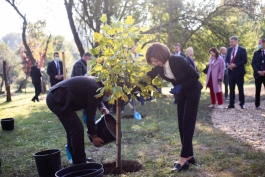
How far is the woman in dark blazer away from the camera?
13.9 feet

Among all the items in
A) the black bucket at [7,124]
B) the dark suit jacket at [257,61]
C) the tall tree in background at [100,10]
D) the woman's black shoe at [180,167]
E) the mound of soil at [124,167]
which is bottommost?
the mound of soil at [124,167]

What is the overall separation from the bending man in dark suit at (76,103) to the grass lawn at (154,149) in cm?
77

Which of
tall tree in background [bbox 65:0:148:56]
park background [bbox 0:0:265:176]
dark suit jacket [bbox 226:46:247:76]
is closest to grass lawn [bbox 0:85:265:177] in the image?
park background [bbox 0:0:265:176]

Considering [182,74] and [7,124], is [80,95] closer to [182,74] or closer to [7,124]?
[182,74]

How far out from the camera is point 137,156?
5.17 meters

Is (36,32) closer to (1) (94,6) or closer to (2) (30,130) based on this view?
(1) (94,6)

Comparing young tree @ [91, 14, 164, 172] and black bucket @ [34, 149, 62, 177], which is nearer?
young tree @ [91, 14, 164, 172]

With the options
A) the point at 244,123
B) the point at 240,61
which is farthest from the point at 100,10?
the point at 244,123

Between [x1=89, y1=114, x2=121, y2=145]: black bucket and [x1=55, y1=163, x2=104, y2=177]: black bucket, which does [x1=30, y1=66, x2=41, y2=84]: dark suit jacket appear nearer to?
[x1=89, y1=114, x2=121, y2=145]: black bucket

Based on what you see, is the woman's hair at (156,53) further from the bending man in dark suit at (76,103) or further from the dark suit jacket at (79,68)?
the dark suit jacket at (79,68)

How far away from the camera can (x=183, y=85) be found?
14.2 ft

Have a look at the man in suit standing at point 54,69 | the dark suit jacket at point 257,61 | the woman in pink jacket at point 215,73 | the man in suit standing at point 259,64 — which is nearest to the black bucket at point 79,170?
the man in suit standing at point 259,64

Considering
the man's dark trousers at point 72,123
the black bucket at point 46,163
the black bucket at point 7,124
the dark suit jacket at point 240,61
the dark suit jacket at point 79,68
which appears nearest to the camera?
the man's dark trousers at point 72,123

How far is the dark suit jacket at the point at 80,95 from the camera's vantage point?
400 centimetres
